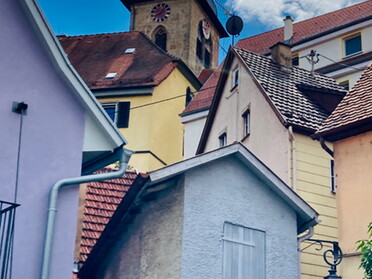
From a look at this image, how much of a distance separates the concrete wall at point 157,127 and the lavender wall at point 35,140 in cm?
2207

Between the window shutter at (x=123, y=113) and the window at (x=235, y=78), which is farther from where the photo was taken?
the window shutter at (x=123, y=113)

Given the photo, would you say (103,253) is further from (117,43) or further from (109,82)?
(117,43)

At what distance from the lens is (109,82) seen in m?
36.0

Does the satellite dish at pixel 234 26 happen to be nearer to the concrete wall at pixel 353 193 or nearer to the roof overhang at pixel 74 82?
the concrete wall at pixel 353 193

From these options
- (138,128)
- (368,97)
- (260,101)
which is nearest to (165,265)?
(368,97)

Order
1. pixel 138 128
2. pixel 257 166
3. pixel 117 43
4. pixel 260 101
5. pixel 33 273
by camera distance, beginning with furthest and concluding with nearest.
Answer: pixel 117 43 → pixel 138 128 → pixel 260 101 → pixel 257 166 → pixel 33 273

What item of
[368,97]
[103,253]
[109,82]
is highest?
[109,82]

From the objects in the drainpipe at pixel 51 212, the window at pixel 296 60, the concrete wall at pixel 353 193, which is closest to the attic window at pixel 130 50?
the window at pixel 296 60

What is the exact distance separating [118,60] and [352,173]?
22.8m

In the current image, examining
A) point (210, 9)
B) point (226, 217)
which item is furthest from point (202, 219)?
point (210, 9)

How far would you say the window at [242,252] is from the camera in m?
15.2

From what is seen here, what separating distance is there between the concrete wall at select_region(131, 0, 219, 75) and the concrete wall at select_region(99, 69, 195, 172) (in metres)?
17.4

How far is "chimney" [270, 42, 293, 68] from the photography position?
2644 cm

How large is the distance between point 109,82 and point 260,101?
13661 millimetres
